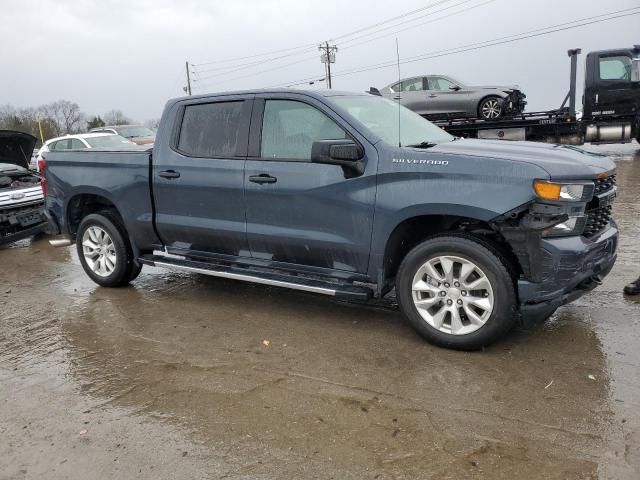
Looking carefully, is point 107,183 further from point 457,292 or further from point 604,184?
point 604,184

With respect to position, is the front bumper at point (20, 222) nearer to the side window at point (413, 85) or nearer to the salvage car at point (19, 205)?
the salvage car at point (19, 205)

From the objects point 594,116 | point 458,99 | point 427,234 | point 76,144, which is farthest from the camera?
point 458,99

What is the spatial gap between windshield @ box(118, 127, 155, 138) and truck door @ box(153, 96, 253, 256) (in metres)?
14.3

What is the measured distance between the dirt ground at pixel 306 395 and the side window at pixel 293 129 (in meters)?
1.39

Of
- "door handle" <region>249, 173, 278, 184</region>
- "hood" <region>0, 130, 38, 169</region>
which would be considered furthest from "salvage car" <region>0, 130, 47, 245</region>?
"door handle" <region>249, 173, 278, 184</region>

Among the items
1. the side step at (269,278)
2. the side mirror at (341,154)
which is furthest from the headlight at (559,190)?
the side step at (269,278)

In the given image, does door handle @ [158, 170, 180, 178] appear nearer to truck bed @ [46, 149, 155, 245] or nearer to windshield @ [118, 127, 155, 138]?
truck bed @ [46, 149, 155, 245]

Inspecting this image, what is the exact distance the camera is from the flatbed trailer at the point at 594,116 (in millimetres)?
15172

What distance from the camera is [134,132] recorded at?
18.8 m

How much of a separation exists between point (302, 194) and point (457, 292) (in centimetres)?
137

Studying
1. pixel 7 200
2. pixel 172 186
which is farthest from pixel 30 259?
pixel 172 186

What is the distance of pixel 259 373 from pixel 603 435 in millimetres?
2041

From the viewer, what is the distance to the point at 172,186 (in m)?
5.11

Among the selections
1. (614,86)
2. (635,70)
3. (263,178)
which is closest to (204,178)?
(263,178)
